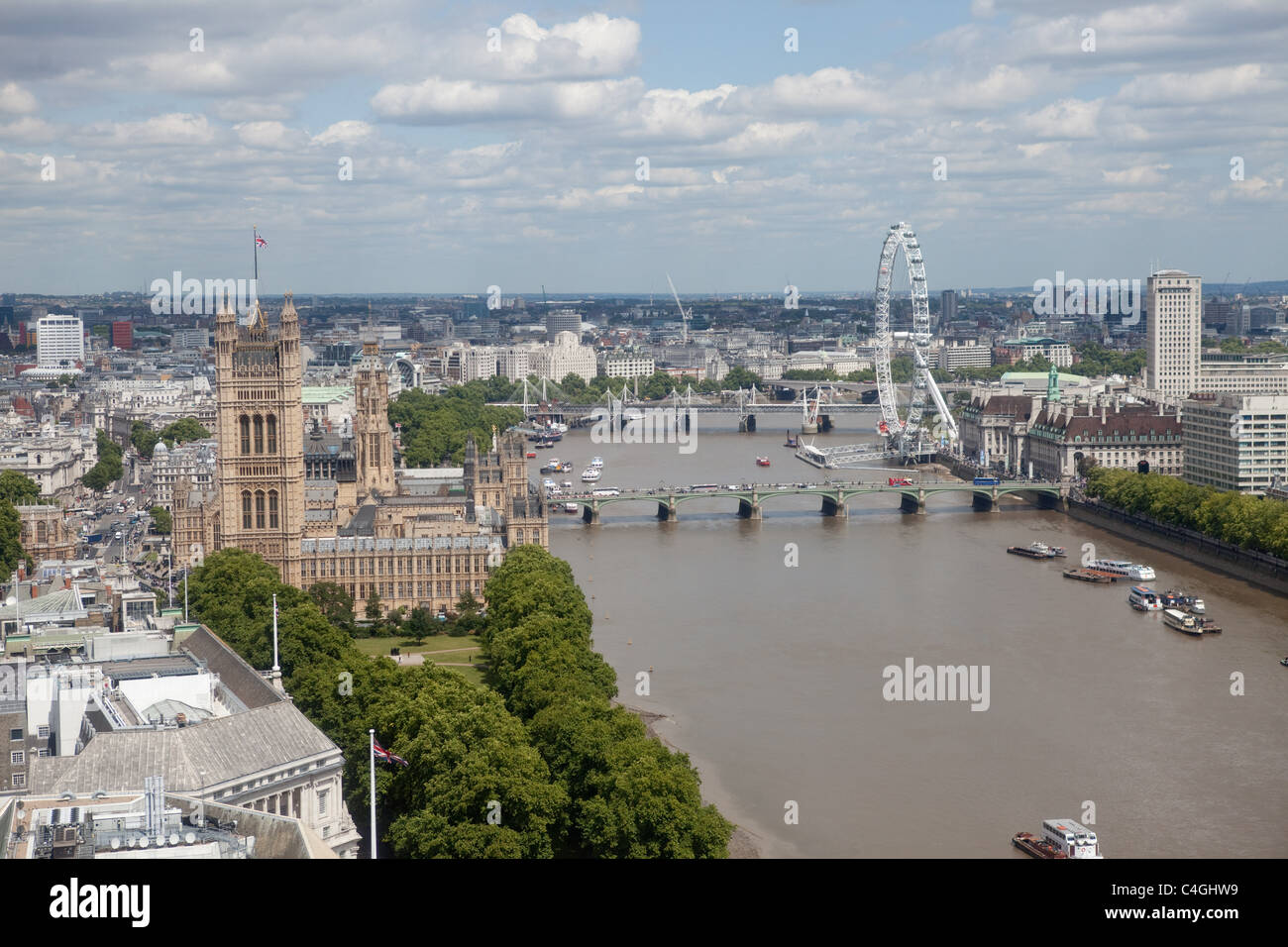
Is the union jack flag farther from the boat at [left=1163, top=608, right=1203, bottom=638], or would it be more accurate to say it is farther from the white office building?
the white office building

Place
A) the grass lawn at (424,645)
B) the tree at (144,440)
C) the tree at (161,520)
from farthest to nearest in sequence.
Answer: the tree at (144,440), the tree at (161,520), the grass lawn at (424,645)

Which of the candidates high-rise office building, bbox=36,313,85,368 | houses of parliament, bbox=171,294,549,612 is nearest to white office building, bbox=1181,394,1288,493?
houses of parliament, bbox=171,294,549,612

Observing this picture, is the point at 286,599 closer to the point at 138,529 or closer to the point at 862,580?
the point at 862,580

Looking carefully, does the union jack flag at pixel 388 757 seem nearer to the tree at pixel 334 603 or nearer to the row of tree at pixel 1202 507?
the tree at pixel 334 603

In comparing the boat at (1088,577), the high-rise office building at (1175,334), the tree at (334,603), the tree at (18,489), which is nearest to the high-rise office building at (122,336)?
the high-rise office building at (1175,334)

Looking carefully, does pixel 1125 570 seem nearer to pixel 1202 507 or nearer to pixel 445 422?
pixel 1202 507

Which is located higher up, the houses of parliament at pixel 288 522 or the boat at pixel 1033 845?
the houses of parliament at pixel 288 522
